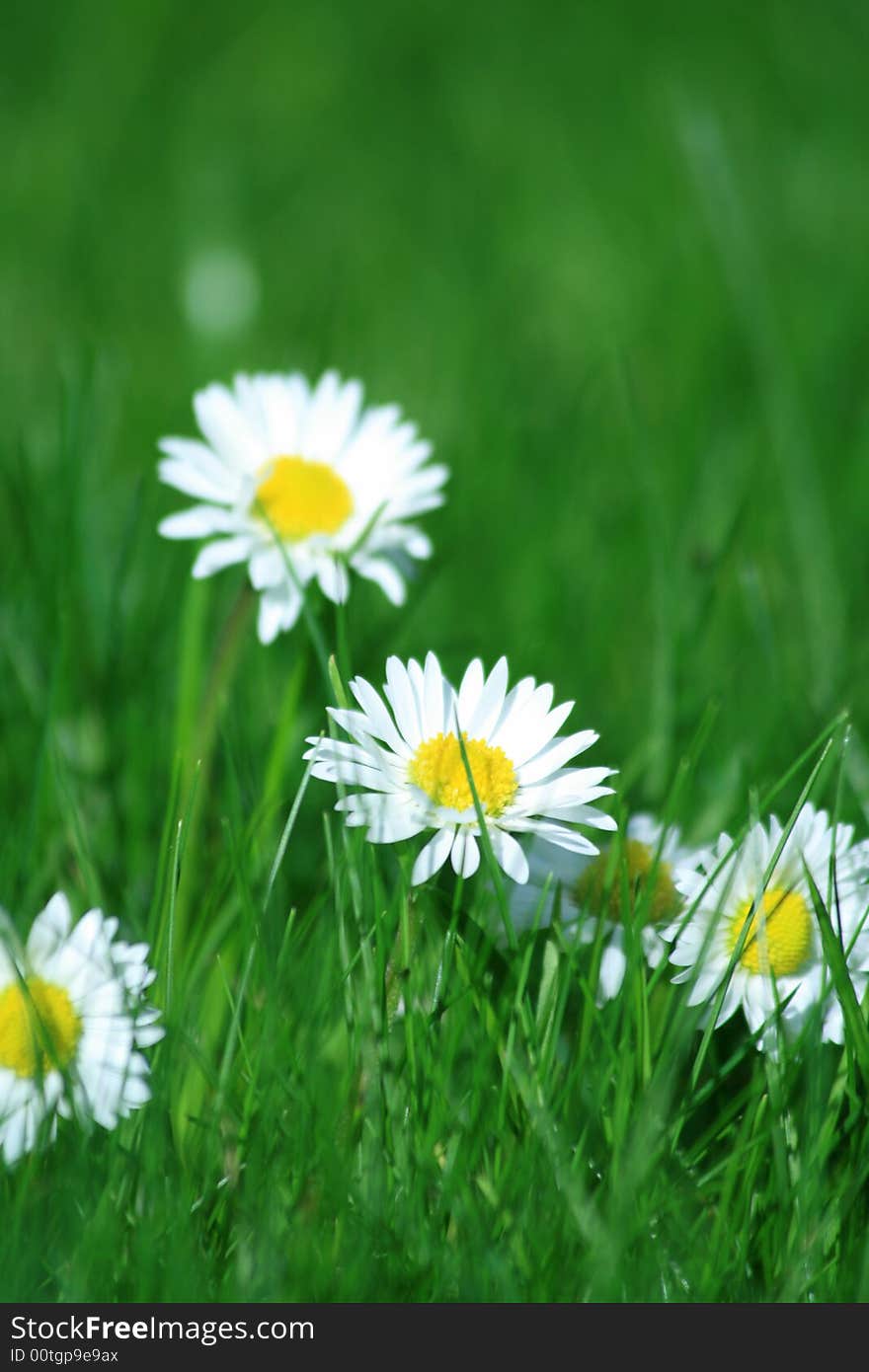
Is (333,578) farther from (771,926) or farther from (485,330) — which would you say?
(485,330)

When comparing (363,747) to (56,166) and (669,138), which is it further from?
(669,138)

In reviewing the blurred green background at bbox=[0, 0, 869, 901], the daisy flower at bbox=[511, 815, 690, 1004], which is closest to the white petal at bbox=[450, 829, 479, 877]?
the daisy flower at bbox=[511, 815, 690, 1004]

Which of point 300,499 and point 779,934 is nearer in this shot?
point 779,934

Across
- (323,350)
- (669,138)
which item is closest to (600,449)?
(323,350)

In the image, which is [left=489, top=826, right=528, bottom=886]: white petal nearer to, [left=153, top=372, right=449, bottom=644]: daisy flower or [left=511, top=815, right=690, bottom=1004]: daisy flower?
[left=511, top=815, right=690, bottom=1004]: daisy flower

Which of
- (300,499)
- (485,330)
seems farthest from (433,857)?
(485,330)
